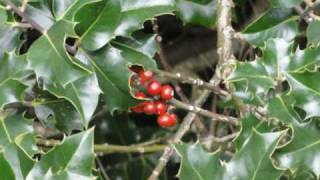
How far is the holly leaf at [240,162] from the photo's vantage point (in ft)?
3.87

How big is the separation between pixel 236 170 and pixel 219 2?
461mm

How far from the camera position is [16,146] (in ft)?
4.10

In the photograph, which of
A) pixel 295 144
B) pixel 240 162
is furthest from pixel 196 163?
pixel 295 144

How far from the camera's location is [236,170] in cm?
120

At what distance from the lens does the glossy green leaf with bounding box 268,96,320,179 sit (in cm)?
126

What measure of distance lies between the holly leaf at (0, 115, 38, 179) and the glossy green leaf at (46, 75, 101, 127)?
13 cm

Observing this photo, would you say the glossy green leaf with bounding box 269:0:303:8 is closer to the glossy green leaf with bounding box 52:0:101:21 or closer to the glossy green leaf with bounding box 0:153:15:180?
the glossy green leaf with bounding box 52:0:101:21

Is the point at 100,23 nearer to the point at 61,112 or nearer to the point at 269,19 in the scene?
the point at 61,112

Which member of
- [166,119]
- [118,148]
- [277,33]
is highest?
[277,33]

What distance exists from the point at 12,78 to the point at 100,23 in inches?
7.8

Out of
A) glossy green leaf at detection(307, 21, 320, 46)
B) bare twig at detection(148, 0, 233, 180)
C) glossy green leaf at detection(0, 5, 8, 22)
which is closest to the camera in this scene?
glossy green leaf at detection(0, 5, 8, 22)

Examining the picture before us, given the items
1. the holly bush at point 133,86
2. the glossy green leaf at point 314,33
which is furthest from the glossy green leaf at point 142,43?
the glossy green leaf at point 314,33

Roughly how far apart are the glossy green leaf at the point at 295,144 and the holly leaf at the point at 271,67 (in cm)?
4

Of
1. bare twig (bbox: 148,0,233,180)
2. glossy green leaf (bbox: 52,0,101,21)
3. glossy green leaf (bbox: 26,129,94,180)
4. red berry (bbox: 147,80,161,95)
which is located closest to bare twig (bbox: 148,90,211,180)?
bare twig (bbox: 148,0,233,180)
